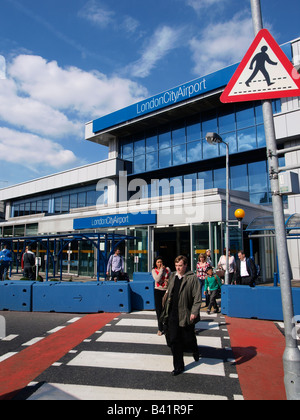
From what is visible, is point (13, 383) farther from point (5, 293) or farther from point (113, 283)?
point (5, 293)

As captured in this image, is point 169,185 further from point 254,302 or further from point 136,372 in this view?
point 136,372

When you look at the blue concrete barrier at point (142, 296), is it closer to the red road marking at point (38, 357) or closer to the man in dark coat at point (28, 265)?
the red road marking at point (38, 357)

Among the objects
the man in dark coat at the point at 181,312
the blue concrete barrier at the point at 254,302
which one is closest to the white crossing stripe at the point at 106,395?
the man in dark coat at the point at 181,312

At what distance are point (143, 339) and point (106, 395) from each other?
2.72m

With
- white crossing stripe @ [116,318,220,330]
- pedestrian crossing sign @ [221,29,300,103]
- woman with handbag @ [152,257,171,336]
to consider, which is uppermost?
pedestrian crossing sign @ [221,29,300,103]

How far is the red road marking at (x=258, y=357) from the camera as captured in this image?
4.37 metres

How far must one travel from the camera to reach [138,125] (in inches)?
1167

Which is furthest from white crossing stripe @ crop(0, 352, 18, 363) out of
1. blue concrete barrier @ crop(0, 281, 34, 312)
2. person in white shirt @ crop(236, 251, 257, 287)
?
person in white shirt @ crop(236, 251, 257, 287)

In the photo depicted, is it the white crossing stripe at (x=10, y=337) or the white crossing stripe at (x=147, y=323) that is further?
the white crossing stripe at (x=147, y=323)

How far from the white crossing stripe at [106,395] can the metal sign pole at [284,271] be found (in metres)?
1.06

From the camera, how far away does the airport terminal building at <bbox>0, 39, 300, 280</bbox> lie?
671 inches

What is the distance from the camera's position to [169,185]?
91.9 feet

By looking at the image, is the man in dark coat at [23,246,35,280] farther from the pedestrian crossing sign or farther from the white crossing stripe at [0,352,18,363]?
the pedestrian crossing sign

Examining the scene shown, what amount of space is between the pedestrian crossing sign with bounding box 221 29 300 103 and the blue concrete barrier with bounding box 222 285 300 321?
21.2 feet
